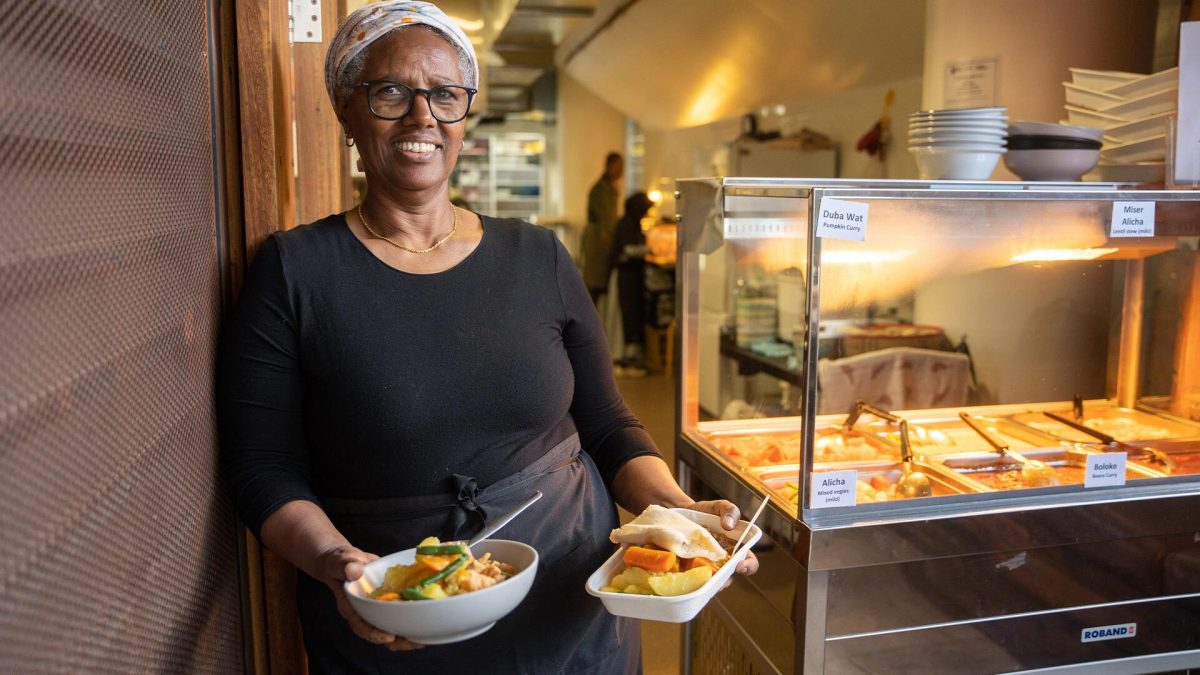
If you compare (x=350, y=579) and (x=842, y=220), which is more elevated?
(x=842, y=220)

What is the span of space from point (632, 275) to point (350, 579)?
727cm

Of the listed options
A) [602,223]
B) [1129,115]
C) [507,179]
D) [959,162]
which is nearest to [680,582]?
[959,162]

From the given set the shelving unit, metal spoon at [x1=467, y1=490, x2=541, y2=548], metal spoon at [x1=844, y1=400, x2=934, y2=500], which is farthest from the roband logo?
the shelving unit

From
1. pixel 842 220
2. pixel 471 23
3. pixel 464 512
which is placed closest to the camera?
pixel 464 512

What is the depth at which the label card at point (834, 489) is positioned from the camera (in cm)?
180

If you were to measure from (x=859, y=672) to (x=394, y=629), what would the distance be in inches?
43.6

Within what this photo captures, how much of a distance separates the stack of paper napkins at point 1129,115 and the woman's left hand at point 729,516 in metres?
1.56

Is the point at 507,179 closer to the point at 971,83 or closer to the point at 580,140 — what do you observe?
the point at 580,140

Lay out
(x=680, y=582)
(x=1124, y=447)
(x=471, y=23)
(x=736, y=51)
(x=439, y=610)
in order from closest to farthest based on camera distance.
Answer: (x=439, y=610), (x=680, y=582), (x=1124, y=447), (x=736, y=51), (x=471, y=23)

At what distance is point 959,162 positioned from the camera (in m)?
2.10

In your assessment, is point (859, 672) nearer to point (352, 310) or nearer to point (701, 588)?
point (701, 588)

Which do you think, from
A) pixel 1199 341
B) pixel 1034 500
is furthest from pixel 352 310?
pixel 1199 341

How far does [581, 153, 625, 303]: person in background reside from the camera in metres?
8.85

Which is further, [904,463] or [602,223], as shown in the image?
[602,223]
